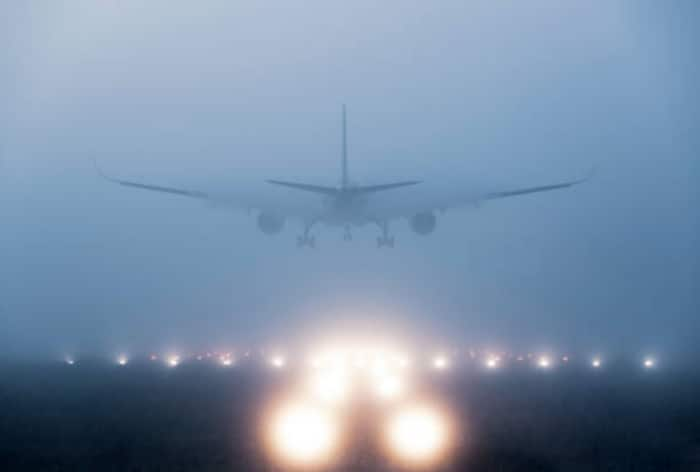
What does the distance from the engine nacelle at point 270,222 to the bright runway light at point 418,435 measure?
2910 centimetres

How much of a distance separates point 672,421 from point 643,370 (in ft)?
77.9

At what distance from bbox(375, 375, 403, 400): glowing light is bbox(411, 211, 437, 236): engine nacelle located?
1517 cm

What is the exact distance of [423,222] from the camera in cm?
5903

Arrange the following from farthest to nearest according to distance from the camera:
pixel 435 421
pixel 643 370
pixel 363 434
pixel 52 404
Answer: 1. pixel 643 370
2. pixel 52 404
3. pixel 435 421
4. pixel 363 434

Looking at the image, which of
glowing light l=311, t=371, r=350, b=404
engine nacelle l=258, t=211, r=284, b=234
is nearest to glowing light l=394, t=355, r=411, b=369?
glowing light l=311, t=371, r=350, b=404

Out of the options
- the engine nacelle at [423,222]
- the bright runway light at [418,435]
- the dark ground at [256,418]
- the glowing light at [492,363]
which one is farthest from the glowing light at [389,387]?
the engine nacelle at [423,222]

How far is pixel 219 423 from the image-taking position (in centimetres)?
3092

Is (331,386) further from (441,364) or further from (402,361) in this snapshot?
(402,361)

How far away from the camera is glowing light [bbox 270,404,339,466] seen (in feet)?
77.9

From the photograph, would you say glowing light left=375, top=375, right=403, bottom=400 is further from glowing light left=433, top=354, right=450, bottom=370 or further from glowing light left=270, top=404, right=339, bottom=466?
glowing light left=433, top=354, right=450, bottom=370

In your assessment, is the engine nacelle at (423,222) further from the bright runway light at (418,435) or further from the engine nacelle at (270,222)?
the bright runway light at (418,435)

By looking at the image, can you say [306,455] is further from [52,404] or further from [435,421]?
[52,404]

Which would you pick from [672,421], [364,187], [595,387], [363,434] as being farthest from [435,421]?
[364,187]

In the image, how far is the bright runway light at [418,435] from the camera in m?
23.7
